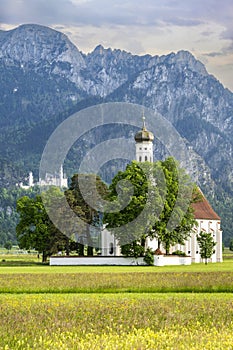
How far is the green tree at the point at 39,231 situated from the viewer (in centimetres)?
10262

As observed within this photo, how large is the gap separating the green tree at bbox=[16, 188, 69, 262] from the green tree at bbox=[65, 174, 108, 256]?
234cm

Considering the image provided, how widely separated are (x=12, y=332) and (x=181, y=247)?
95503 millimetres

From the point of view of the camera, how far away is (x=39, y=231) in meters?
103

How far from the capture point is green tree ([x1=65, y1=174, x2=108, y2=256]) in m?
104

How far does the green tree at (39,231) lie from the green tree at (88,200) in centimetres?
234

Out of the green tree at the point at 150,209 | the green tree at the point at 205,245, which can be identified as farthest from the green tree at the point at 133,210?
the green tree at the point at 205,245

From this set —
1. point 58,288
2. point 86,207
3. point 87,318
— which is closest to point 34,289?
point 58,288

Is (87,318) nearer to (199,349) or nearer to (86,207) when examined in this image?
(199,349)

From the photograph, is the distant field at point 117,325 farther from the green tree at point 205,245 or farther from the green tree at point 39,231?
the green tree at point 205,245

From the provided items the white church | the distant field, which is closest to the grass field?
the distant field

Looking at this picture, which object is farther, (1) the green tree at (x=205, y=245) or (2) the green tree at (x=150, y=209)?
(1) the green tree at (x=205, y=245)

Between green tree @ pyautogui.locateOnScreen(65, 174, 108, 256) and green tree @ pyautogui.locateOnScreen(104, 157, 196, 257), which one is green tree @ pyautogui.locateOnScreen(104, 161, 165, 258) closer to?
green tree @ pyautogui.locateOnScreen(104, 157, 196, 257)

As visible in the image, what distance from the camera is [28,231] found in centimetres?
10462

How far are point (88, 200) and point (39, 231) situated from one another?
7302 millimetres
